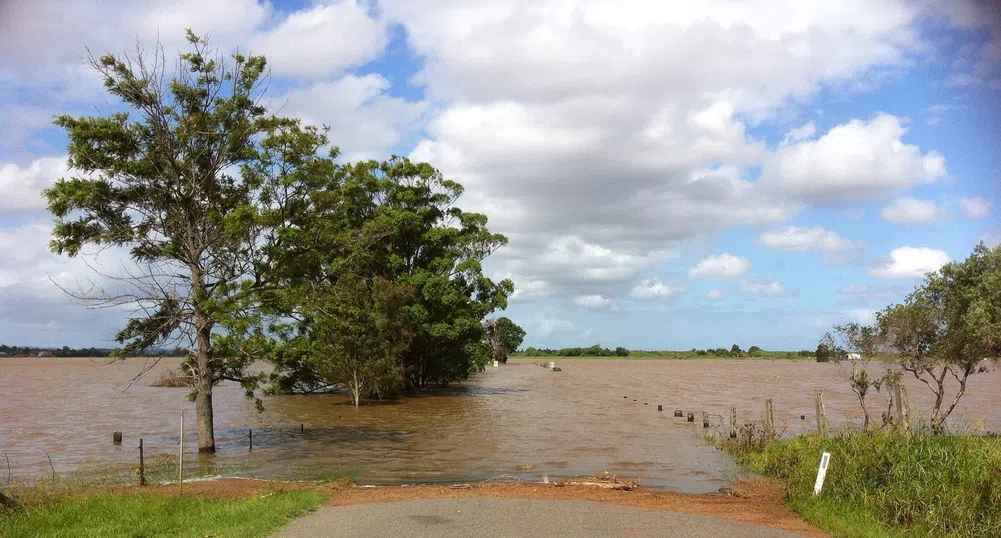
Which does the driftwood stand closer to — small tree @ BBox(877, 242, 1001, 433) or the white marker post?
the white marker post

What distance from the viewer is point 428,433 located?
91.9 ft

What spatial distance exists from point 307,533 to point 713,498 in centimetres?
786

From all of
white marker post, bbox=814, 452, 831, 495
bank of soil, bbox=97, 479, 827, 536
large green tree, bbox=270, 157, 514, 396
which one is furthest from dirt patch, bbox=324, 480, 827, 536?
large green tree, bbox=270, 157, 514, 396

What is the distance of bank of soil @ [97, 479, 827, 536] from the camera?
39.8 ft

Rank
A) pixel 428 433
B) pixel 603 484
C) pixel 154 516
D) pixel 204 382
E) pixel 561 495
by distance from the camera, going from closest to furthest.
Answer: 1. pixel 154 516
2. pixel 561 495
3. pixel 603 484
4. pixel 204 382
5. pixel 428 433

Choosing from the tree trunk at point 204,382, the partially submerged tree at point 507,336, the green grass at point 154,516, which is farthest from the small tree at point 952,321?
the partially submerged tree at point 507,336

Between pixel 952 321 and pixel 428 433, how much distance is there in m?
17.9

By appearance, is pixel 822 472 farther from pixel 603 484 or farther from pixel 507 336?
pixel 507 336

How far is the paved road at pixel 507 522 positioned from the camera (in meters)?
10.1

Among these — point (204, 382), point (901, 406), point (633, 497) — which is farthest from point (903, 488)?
point (204, 382)

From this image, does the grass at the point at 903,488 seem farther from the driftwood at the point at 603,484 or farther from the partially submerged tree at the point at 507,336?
the partially submerged tree at the point at 507,336

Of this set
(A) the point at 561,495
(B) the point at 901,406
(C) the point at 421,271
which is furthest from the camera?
(C) the point at 421,271

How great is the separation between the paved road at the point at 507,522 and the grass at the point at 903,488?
63.3 inches

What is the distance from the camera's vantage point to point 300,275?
69.1 ft
